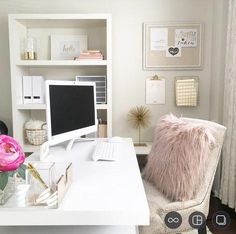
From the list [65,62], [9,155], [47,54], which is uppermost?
[47,54]

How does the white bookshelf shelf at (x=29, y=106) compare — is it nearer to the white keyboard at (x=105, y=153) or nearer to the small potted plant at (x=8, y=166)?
the white keyboard at (x=105, y=153)

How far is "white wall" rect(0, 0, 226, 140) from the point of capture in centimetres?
257

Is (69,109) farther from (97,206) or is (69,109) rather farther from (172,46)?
(172,46)

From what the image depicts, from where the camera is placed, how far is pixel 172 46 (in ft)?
8.51

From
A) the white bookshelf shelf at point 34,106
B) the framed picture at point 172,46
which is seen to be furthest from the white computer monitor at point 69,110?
the framed picture at point 172,46

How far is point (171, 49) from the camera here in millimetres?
2600

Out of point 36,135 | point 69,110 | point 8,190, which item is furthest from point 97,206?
point 36,135

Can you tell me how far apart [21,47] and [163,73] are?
4.90 feet

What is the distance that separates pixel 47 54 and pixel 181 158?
76.6 inches

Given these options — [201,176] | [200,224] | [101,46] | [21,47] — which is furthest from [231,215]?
[21,47]

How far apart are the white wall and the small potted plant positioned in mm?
1942
